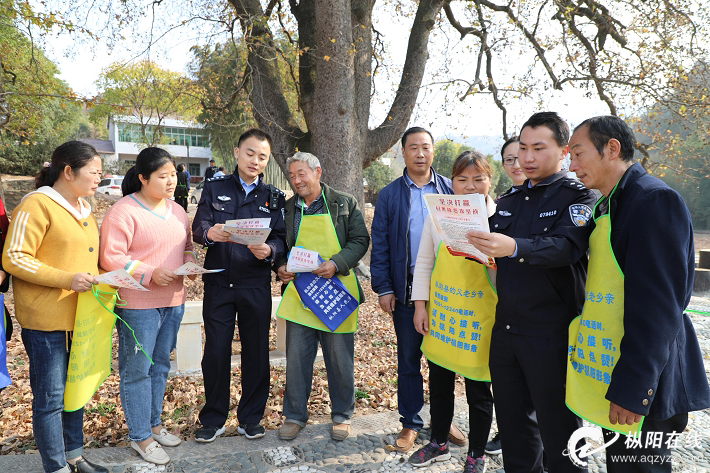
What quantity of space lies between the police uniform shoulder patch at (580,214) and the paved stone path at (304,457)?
5.97 ft

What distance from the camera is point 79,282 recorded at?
274 centimetres

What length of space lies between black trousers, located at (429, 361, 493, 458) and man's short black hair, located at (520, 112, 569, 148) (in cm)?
158

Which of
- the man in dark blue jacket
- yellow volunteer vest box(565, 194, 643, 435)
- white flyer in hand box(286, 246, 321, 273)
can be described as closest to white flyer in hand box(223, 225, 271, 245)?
white flyer in hand box(286, 246, 321, 273)

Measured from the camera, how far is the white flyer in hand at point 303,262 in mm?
3396

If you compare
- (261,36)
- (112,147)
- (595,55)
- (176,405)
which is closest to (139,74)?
(261,36)

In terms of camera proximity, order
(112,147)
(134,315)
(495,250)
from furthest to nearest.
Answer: (112,147)
(134,315)
(495,250)

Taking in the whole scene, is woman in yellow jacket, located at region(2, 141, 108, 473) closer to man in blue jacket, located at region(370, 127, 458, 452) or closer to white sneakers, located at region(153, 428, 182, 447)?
white sneakers, located at region(153, 428, 182, 447)

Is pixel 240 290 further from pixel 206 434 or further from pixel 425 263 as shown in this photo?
pixel 425 263

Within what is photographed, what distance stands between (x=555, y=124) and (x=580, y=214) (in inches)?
20.4

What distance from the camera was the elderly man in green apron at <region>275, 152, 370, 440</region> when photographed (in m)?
3.49

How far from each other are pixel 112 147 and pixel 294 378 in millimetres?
61350

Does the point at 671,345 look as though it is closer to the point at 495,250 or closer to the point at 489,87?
the point at 495,250

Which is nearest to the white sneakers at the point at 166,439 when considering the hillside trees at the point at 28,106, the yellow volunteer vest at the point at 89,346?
the yellow volunteer vest at the point at 89,346

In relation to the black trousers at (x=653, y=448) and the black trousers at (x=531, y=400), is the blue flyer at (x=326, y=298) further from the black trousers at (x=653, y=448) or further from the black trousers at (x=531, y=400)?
the black trousers at (x=653, y=448)
